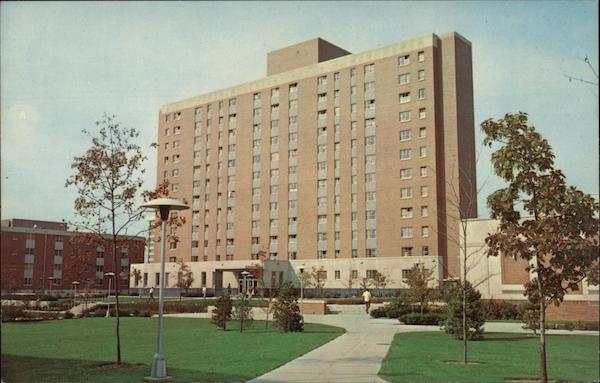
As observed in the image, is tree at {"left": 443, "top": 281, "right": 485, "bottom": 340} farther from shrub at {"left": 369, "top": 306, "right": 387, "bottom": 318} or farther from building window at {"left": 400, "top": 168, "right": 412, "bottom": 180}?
building window at {"left": 400, "top": 168, "right": 412, "bottom": 180}

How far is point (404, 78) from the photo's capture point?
75125 mm

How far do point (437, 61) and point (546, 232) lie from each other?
65.7m

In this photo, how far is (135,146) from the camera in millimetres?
15562

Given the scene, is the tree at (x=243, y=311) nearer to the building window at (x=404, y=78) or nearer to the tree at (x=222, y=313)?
the tree at (x=222, y=313)

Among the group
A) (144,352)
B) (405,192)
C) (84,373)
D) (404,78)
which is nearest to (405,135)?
(405,192)

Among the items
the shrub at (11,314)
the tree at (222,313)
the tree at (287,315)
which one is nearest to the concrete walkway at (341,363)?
the tree at (287,315)

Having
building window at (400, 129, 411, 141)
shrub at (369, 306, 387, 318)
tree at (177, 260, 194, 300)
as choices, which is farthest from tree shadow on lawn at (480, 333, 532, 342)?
tree at (177, 260, 194, 300)

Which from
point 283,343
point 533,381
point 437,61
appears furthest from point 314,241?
point 533,381

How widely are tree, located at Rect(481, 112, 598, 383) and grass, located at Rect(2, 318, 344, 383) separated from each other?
642 cm

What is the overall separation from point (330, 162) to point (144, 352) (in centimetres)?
6483

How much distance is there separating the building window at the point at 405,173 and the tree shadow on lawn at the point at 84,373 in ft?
201

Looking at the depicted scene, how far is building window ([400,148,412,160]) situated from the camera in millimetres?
73375

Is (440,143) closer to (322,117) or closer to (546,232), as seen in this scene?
(322,117)

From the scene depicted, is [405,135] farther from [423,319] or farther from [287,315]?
[287,315]
